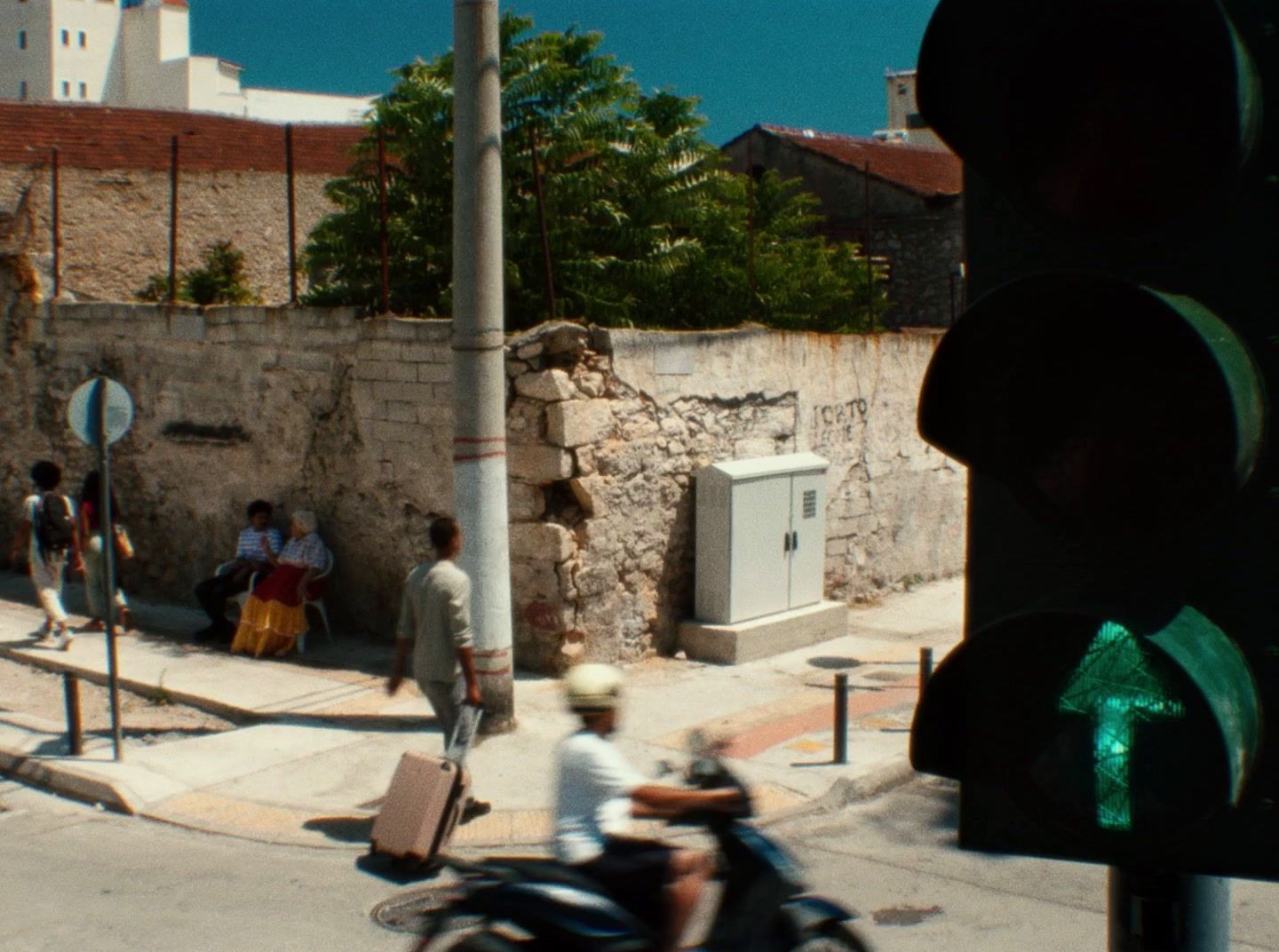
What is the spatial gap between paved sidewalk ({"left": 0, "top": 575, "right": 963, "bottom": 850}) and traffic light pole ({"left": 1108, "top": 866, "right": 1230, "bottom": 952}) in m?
6.76

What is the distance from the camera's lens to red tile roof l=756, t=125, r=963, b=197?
25281mm

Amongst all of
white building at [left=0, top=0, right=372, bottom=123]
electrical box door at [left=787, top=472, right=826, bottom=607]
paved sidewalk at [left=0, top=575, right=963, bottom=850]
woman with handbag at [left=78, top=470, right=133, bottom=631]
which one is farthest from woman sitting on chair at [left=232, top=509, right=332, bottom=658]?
white building at [left=0, top=0, right=372, bottom=123]

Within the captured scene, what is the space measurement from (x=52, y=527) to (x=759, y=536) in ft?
19.4

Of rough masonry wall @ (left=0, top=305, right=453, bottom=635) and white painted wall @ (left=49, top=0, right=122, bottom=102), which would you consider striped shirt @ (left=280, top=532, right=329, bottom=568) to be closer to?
rough masonry wall @ (left=0, top=305, right=453, bottom=635)

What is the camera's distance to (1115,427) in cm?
174

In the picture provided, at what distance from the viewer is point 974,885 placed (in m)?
7.71

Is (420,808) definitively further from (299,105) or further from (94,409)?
(299,105)

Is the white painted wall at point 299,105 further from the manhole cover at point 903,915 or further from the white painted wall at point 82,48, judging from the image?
the manhole cover at point 903,915

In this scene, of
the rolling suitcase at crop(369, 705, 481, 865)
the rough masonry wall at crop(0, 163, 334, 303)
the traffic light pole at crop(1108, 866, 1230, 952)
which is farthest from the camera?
the rough masonry wall at crop(0, 163, 334, 303)

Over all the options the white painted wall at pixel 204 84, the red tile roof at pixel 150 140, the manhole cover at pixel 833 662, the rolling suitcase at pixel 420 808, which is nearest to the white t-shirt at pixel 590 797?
the rolling suitcase at pixel 420 808

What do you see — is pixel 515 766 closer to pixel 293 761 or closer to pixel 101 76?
pixel 293 761

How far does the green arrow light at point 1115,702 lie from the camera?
66.7 inches

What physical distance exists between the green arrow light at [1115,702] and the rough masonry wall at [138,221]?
54.9ft

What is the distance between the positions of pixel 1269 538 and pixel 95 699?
11.2m
